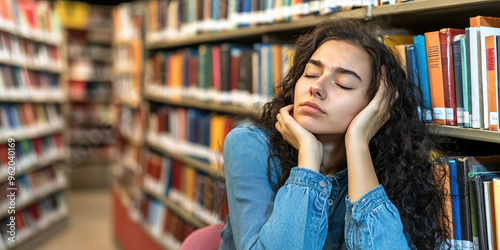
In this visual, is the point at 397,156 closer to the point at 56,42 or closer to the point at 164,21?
the point at 164,21

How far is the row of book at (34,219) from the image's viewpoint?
3.04 metres

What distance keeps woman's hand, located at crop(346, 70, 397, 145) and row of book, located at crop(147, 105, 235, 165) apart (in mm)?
1005

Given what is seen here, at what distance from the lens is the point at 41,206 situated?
12.8ft

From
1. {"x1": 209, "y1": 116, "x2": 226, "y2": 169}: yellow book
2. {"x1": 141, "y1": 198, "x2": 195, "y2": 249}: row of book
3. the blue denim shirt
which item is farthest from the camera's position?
{"x1": 141, "y1": 198, "x2": 195, "y2": 249}: row of book

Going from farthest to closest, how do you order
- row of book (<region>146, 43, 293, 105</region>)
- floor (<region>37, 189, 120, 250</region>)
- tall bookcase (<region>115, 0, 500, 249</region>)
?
1. floor (<region>37, 189, 120, 250</region>)
2. row of book (<region>146, 43, 293, 105</region>)
3. tall bookcase (<region>115, 0, 500, 249</region>)

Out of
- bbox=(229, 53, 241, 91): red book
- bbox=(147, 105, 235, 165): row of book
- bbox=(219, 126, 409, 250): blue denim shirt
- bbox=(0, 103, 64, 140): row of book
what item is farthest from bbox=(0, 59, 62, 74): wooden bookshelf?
bbox=(219, 126, 409, 250): blue denim shirt

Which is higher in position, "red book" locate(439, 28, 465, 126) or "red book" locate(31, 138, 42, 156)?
"red book" locate(439, 28, 465, 126)

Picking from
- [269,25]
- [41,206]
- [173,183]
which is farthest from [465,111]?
[41,206]

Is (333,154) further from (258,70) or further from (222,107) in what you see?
(222,107)

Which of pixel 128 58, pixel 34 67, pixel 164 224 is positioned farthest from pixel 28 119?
pixel 164 224

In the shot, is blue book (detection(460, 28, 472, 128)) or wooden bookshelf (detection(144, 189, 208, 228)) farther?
wooden bookshelf (detection(144, 189, 208, 228))

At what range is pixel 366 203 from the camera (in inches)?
42.3

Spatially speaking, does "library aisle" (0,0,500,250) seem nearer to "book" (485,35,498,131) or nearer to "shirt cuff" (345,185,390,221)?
"book" (485,35,498,131)

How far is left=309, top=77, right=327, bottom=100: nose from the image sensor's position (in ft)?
3.72
